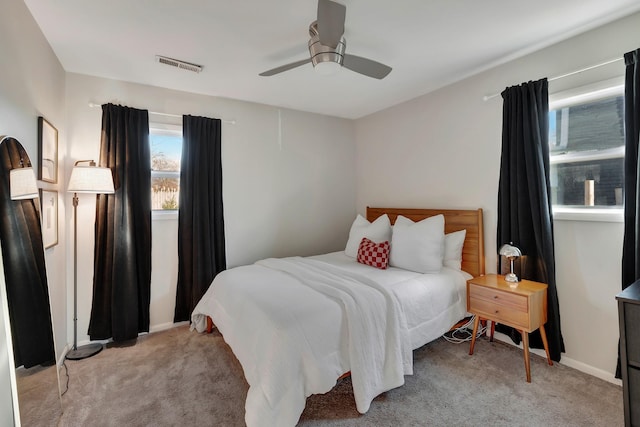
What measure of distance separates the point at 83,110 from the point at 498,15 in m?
3.50

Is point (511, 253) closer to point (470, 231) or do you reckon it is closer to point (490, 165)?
point (470, 231)

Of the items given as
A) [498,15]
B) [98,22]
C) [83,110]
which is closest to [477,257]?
[498,15]

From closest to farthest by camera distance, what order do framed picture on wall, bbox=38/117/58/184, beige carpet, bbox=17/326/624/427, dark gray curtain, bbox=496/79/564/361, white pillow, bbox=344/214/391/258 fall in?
beige carpet, bbox=17/326/624/427, framed picture on wall, bbox=38/117/58/184, dark gray curtain, bbox=496/79/564/361, white pillow, bbox=344/214/391/258

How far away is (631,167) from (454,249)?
1382 mm

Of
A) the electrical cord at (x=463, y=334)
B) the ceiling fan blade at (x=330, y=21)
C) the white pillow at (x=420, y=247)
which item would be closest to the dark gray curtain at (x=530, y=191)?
the electrical cord at (x=463, y=334)

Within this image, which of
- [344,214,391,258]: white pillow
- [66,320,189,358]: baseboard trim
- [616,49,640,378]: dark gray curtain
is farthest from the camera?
[344,214,391,258]: white pillow

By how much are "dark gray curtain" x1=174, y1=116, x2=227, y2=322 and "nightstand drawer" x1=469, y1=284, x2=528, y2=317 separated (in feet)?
8.54

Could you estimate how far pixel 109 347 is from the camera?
8.95ft

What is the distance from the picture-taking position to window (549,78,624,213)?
2.11 meters

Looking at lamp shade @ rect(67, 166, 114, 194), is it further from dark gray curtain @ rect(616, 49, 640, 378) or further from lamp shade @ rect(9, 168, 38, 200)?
dark gray curtain @ rect(616, 49, 640, 378)

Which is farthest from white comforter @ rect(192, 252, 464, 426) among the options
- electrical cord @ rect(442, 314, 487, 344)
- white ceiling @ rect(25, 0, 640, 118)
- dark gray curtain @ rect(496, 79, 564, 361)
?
white ceiling @ rect(25, 0, 640, 118)

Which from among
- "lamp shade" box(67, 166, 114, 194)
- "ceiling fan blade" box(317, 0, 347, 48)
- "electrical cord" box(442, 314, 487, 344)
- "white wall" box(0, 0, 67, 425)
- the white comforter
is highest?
"ceiling fan blade" box(317, 0, 347, 48)

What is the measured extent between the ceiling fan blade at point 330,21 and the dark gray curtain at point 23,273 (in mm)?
1659

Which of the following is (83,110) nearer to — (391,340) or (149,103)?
(149,103)
